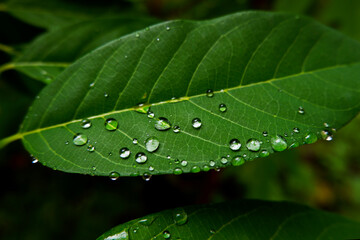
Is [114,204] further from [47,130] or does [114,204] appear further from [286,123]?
[286,123]

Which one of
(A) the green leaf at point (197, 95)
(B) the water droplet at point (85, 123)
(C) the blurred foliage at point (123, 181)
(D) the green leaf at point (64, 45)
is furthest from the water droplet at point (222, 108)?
(C) the blurred foliage at point (123, 181)

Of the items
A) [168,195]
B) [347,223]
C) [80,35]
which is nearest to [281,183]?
[168,195]

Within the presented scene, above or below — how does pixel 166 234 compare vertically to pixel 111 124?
below

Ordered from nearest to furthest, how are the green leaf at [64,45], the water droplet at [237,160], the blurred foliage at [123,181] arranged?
the water droplet at [237,160] → the green leaf at [64,45] → the blurred foliage at [123,181]

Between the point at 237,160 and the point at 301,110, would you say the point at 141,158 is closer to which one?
the point at 237,160

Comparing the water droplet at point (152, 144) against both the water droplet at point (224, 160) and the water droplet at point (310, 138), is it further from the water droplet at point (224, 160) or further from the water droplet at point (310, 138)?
the water droplet at point (310, 138)

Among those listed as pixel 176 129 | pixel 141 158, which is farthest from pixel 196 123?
pixel 141 158
